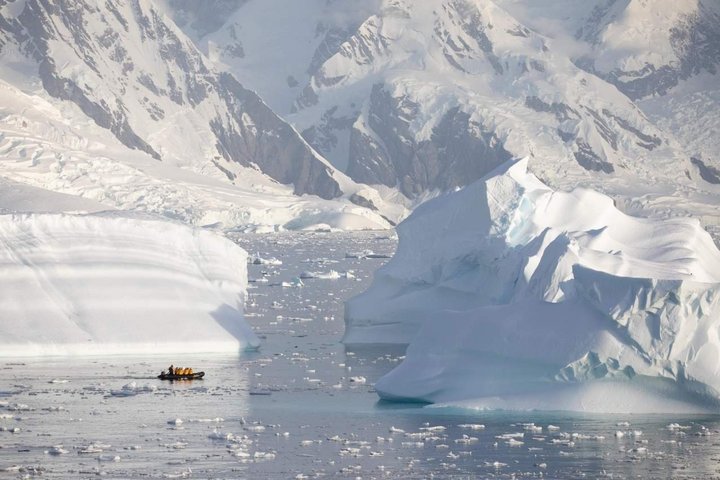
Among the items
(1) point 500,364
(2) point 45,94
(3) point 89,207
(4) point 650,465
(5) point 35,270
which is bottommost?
(4) point 650,465

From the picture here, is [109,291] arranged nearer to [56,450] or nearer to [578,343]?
[56,450]

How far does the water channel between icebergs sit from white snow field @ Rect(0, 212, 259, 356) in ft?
2.38

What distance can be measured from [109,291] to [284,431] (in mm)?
10241

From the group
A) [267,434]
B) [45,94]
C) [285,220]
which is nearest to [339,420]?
[267,434]

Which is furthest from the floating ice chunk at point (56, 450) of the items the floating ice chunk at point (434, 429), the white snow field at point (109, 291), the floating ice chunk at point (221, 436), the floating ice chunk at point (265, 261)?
the floating ice chunk at point (265, 261)

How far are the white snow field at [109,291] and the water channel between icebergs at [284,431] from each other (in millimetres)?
726

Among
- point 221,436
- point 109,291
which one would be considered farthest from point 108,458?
point 109,291

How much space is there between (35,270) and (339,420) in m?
10.4

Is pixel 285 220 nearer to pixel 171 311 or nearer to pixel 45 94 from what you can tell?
pixel 45 94

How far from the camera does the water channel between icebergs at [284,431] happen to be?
907 inches

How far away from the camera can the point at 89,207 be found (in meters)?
111

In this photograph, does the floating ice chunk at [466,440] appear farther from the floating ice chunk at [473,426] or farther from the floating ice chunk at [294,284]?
the floating ice chunk at [294,284]

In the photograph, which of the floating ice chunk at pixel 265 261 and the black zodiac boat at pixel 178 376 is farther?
the floating ice chunk at pixel 265 261

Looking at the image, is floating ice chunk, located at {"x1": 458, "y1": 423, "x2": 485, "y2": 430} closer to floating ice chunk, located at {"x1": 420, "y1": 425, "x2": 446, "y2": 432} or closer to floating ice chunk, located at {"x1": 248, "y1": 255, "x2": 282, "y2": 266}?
floating ice chunk, located at {"x1": 420, "y1": 425, "x2": 446, "y2": 432}
